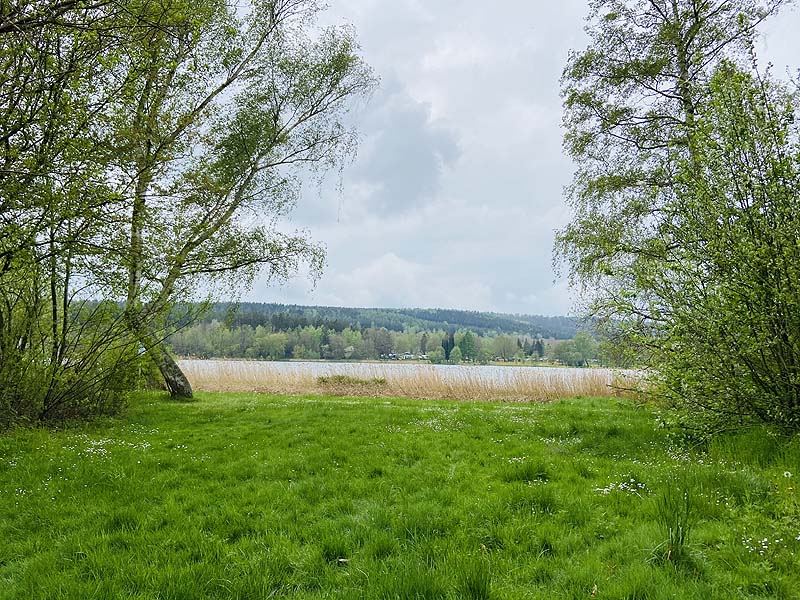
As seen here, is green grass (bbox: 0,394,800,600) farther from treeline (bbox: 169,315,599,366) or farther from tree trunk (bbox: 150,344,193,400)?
treeline (bbox: 169,315,599,366)

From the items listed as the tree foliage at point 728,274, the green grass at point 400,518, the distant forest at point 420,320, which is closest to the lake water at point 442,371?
the tree foliage at point 728,274

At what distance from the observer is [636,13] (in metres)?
13.5

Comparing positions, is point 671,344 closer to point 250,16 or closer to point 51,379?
point 51,379

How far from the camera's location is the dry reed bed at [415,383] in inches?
723

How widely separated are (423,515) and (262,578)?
1634 mm

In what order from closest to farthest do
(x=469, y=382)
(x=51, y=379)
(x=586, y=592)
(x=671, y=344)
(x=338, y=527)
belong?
(x=586, y=592), (x=338, y=527), (x=671, y=344), (x=51, y=379), (x=469, y=382)

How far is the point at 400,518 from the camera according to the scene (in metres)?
4.36

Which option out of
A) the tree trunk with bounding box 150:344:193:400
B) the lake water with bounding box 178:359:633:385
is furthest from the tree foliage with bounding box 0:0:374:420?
the lake water with bounding box 178:359:633:385

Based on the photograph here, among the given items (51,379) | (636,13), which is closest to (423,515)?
(51,379)

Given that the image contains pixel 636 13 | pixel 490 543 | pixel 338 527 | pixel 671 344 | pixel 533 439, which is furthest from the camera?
pixel 636 13

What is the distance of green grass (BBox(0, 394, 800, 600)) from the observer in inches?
129

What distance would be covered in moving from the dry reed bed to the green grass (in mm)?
10381

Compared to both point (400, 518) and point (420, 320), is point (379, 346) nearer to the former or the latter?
point (420, 320)

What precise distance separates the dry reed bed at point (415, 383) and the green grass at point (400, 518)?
10381 mm
